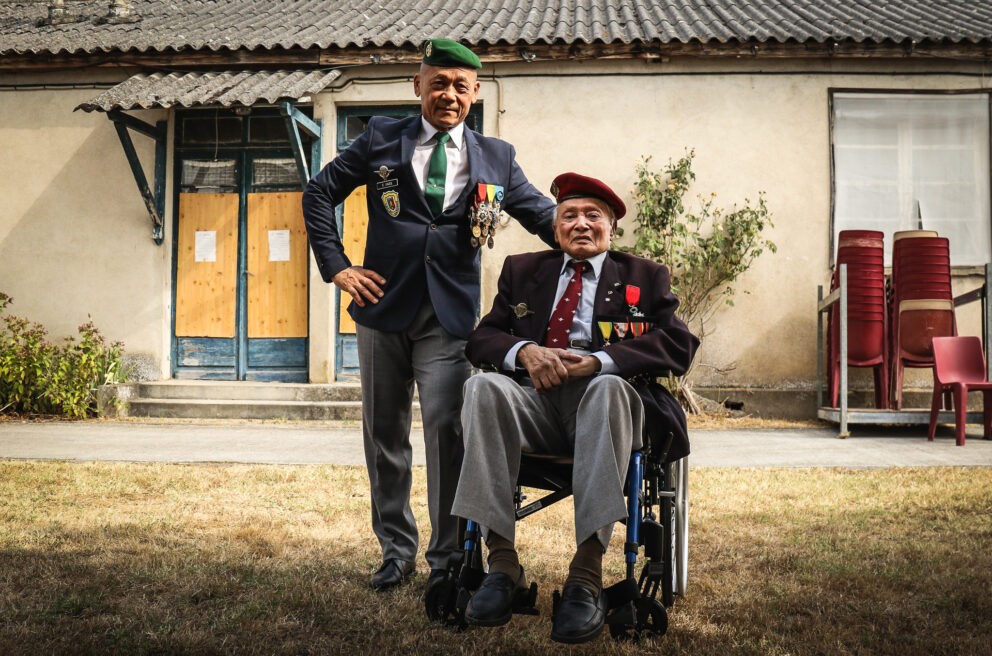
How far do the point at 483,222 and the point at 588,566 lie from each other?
1305 mm

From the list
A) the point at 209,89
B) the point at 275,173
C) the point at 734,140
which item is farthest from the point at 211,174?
the point at 734,140

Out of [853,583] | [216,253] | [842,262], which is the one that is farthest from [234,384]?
[853,583]

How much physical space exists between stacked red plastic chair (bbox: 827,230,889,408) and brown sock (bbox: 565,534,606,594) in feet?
19.5

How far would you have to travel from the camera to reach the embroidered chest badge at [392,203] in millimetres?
2986

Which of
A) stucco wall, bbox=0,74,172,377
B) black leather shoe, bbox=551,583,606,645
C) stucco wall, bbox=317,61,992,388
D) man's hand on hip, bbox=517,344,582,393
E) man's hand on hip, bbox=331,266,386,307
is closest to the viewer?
black leather shoe, bbox=551,583,606,645

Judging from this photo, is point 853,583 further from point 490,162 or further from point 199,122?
point 199,122

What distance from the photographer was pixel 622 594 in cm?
230

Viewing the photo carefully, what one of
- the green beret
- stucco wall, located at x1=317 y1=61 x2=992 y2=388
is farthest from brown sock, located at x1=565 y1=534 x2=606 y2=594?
stucco wall, located at x1=317 y1=61 x2=992 y2=388

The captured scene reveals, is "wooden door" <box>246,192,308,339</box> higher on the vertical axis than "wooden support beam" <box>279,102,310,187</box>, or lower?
lower

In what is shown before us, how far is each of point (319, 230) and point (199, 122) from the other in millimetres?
7282

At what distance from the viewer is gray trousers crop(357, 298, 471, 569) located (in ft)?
9.54

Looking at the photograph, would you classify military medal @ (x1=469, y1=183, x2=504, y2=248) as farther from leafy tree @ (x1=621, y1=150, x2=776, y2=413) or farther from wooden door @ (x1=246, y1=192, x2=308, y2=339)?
wooden door @ (x1=246, y1=192, x2=308, y2=339)

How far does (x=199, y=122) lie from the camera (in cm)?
945

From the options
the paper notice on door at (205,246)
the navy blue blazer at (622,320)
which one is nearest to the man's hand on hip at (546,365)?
the navy blue blazer at (622,320)
